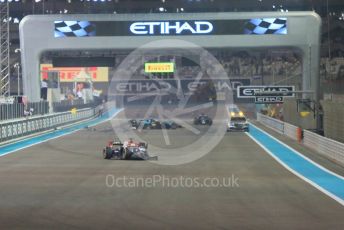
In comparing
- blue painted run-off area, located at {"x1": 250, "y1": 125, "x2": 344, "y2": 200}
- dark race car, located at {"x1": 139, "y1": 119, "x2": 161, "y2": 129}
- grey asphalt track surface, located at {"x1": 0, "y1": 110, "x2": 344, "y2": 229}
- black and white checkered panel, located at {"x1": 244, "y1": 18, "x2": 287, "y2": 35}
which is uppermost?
black and white checkered panel, located at {"x1": 244, "y1": 18, "x2": 287, "y2": 35}

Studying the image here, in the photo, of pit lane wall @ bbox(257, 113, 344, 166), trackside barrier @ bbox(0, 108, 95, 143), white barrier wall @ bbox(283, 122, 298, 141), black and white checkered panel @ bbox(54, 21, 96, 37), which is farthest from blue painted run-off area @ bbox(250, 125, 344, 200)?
trackside barrier @ bbox(0, 108, 95, 143)

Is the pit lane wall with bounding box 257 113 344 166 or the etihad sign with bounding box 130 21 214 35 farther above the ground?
the etihad sign with bounding box 130 21 214 35

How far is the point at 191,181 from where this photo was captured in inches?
770

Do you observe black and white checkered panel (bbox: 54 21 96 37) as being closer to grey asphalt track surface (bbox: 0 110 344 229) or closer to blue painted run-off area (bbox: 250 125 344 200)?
blue painted run-off area (bbox: 250 125 344 200)

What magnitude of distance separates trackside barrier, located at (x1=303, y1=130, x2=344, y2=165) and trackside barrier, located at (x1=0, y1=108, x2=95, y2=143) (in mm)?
18890

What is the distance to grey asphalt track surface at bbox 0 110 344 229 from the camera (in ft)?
39.8

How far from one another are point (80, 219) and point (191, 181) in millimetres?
7568

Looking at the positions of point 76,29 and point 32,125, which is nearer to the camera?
point 76,29

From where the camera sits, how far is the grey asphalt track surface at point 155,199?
1212cm

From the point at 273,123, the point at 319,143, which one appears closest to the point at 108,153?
the point at 319,143

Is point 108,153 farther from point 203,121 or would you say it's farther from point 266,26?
point 203,121

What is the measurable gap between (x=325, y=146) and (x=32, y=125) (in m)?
24.6

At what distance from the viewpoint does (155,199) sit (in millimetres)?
15492

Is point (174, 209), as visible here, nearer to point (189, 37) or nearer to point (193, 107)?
point (189, 37)
